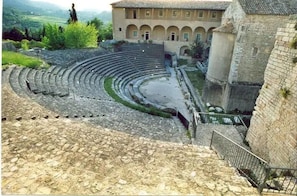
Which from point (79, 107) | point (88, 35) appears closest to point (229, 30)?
point (79, 107)

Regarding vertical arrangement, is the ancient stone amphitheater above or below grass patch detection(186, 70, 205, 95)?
above

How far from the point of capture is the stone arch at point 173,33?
108 ft

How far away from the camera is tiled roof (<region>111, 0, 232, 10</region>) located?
2931cm

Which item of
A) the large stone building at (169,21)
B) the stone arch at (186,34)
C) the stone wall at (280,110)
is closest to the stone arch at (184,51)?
the large stone building at (169,21)

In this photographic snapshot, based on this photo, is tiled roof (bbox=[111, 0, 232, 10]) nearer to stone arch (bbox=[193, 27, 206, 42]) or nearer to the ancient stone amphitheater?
stone arch (bbox=[193, 27, 206, 42])

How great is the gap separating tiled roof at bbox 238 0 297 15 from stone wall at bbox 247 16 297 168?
6.87 metres

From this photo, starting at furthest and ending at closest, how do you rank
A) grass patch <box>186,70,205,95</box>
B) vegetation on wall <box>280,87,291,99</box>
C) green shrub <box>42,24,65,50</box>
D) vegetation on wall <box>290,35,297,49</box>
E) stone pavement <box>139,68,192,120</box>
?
green shrub <box>42,24,65,50</box>, grass patch <box>186,70,205,95</box>, stone pavement <box>139,68,192,120</box>, vegetation on wall <box>290,35,297,49</box>, vegetation on wall <box>280,87,291,99</box>

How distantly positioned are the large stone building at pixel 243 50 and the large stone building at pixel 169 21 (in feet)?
46.0

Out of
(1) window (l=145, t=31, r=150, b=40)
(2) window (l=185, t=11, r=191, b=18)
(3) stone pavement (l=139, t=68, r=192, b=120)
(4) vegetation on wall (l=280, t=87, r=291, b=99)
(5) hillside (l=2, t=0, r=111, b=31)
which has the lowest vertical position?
(3) stone pavement (l=139, t=68, r=192, b=120)

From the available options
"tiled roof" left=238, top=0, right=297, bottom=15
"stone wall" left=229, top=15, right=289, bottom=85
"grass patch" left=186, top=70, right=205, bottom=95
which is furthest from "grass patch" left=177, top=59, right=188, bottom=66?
"tiled roof" left=238, top=0, right=297, bottom=15

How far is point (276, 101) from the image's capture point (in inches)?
296

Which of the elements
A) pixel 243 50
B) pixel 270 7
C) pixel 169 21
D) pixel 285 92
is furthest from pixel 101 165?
pixel 169 21

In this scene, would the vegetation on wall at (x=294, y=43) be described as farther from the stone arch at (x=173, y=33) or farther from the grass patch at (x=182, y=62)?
the stone arch at (x=173, y=33)

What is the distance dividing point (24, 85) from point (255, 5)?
47.2 ft
